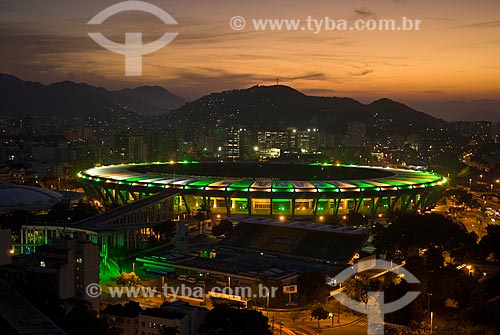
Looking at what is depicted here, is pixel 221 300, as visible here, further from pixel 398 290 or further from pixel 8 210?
pixel 8 210

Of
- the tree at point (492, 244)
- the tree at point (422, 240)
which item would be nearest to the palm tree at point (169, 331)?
the tree at point (422, 240)

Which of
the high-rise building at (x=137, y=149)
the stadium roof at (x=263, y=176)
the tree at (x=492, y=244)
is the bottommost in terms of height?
the tree at (x=492, y=244)

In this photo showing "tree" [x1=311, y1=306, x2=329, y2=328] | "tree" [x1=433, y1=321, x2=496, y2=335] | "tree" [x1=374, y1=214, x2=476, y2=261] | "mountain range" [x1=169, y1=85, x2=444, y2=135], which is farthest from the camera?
"mountain range" [x1=169, y1=85, x2=444, y2=135]

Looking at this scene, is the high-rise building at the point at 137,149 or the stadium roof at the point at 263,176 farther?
the high-rise building at the point at 137,149

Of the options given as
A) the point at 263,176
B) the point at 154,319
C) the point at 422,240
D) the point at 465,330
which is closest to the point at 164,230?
the point at 422,240

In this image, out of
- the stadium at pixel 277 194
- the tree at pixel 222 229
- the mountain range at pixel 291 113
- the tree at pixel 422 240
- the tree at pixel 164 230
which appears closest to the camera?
the tree at pixel 422 240

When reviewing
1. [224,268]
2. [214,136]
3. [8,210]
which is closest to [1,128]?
[214,136]

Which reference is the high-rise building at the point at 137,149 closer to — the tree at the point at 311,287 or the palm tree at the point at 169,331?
the tree at the point at 311,287

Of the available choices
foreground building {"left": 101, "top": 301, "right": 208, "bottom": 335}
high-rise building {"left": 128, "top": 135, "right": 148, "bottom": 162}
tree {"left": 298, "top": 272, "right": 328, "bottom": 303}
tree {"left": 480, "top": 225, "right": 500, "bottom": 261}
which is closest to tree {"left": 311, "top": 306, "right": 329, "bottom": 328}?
tree {"left": 298, "top": 272, "right": 328, "bottom": 303}

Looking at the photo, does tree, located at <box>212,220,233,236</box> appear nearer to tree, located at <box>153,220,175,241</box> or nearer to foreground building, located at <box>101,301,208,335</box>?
tree, located at <box>153,220,175,241</box>
